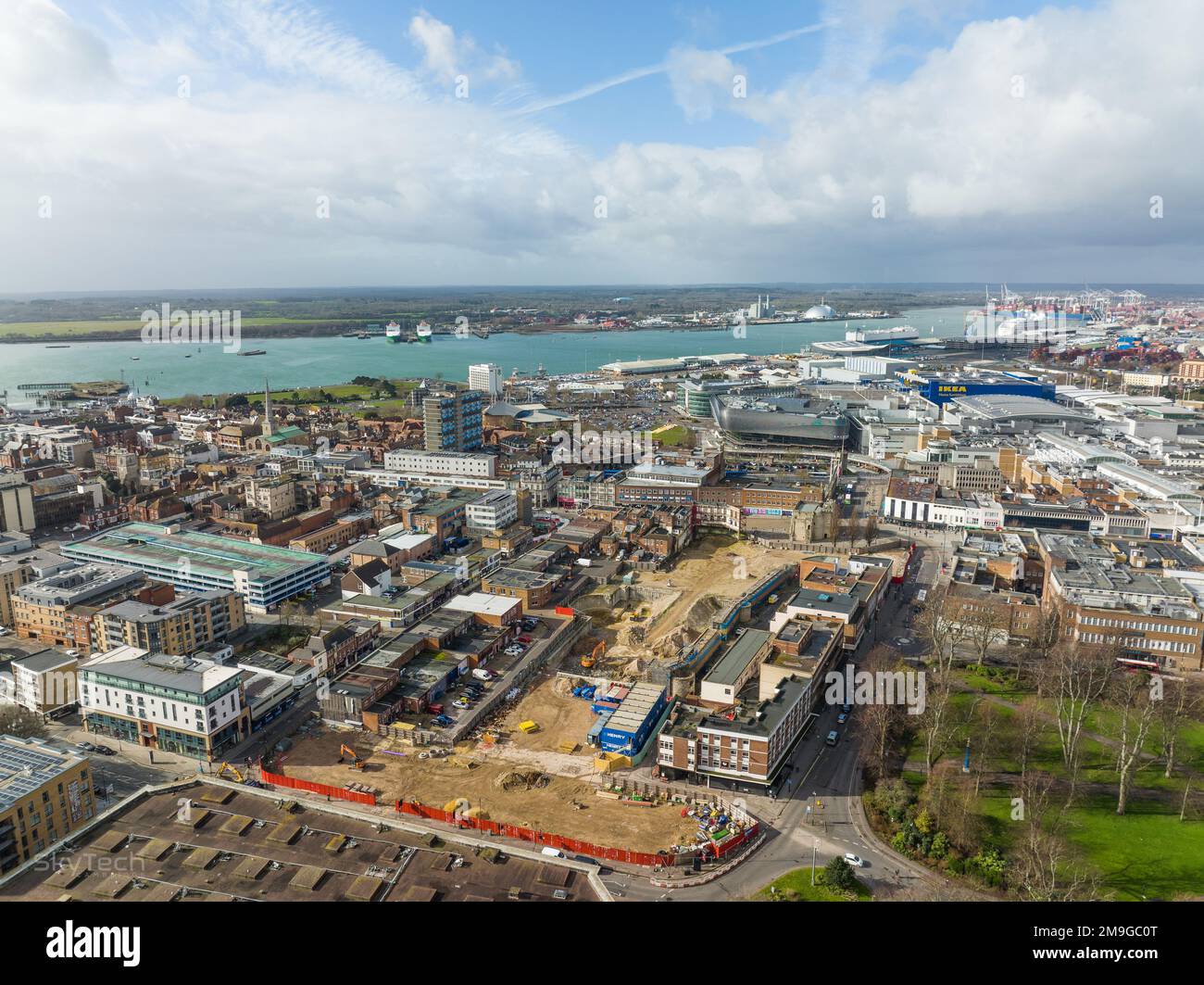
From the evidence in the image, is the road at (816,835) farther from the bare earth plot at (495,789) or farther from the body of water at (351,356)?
the body of water at (351,356)

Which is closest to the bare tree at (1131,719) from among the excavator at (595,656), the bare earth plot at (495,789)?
the bare earth plot at (495,789)

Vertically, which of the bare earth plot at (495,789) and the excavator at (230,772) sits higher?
the excavator at (230,772)

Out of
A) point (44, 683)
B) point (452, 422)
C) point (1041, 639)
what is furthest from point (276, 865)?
point (452, 422)

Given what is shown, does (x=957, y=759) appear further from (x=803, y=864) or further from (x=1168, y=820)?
(x=803, y=864)

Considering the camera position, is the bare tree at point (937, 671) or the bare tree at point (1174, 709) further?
the bare tree at point (937, 671)

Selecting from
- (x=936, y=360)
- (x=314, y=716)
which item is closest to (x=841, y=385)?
(x=936, y=360)

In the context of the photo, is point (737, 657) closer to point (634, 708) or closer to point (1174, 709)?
point (634, 708)

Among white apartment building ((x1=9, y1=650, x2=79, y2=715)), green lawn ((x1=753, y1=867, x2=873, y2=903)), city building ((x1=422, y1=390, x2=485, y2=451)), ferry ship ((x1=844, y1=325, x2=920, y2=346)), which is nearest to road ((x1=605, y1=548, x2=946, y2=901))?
green lawn ((x1=753, y1=867, x2=873, y2=903))
